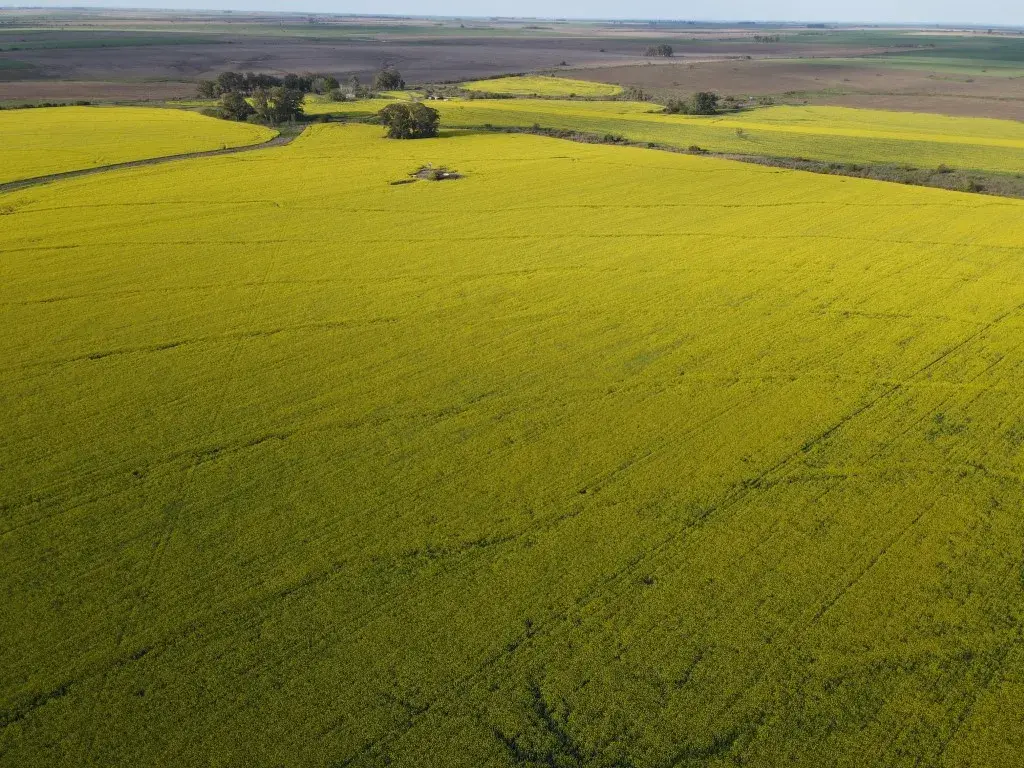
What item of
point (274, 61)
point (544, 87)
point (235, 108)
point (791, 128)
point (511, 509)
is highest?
point (274, 61)

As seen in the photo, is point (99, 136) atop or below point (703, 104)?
below

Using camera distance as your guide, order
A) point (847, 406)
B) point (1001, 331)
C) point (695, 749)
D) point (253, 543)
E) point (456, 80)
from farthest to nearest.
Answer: point (456, 80) → point (1001, 331) → point (847, 406) → point (253, 543) → point (695, 749)

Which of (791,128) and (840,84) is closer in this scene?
Answer: (791,128)

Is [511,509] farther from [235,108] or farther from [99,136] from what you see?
[235,108]

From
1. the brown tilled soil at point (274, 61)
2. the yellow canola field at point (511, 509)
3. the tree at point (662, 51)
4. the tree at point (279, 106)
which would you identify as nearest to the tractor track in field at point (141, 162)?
the tree at point (279, 106)

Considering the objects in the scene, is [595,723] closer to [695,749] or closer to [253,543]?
[695,749]

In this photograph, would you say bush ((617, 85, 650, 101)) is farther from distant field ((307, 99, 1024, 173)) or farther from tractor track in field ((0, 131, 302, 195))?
tractor track in field ((0, 131, 302, 195))

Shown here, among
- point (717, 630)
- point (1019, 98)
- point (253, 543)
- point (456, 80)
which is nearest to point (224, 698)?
point (253, 543)

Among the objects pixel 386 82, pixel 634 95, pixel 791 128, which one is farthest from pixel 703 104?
pixel 386 82
